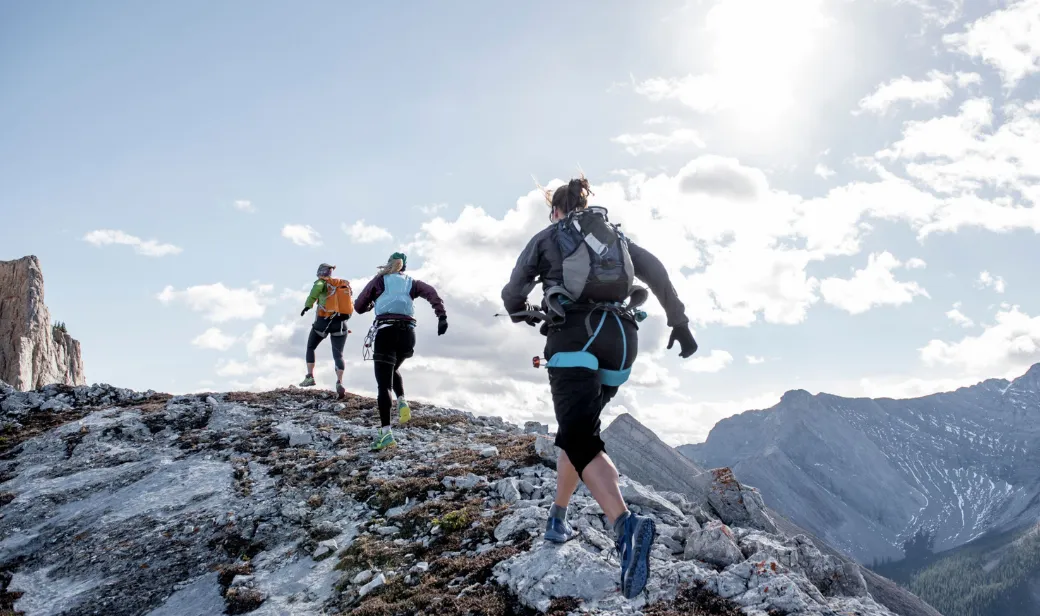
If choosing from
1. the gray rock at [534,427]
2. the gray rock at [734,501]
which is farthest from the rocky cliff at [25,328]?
the gray rock at [734,501]

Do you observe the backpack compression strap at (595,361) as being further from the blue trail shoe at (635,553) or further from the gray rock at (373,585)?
the gray rock at (373,585)

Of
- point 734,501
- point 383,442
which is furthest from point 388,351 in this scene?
point 734,501

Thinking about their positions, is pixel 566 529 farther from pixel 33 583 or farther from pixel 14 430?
pixel 14 430

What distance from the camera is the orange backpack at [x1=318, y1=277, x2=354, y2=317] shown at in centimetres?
1695

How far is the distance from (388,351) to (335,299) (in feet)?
18.7

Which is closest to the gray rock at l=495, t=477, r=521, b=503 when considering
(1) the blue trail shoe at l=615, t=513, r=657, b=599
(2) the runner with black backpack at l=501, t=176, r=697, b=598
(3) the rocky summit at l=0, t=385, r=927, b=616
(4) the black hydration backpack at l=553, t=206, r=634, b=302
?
(3) the rocky summit at l=0, t=385, r=927, b=616

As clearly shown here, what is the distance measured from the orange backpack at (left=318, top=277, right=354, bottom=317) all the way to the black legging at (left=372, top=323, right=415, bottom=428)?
5419 millimetres

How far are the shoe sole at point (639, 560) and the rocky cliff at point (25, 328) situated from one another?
3511 centimetres

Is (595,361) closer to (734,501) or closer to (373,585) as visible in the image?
(373,585)

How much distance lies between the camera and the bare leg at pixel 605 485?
5.29 m

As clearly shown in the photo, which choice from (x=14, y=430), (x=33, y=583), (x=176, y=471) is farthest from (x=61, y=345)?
(x=33, y=583)

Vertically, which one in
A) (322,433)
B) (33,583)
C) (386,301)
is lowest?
(33,583)

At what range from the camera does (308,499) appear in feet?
33.5

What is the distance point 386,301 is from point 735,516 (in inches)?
282
